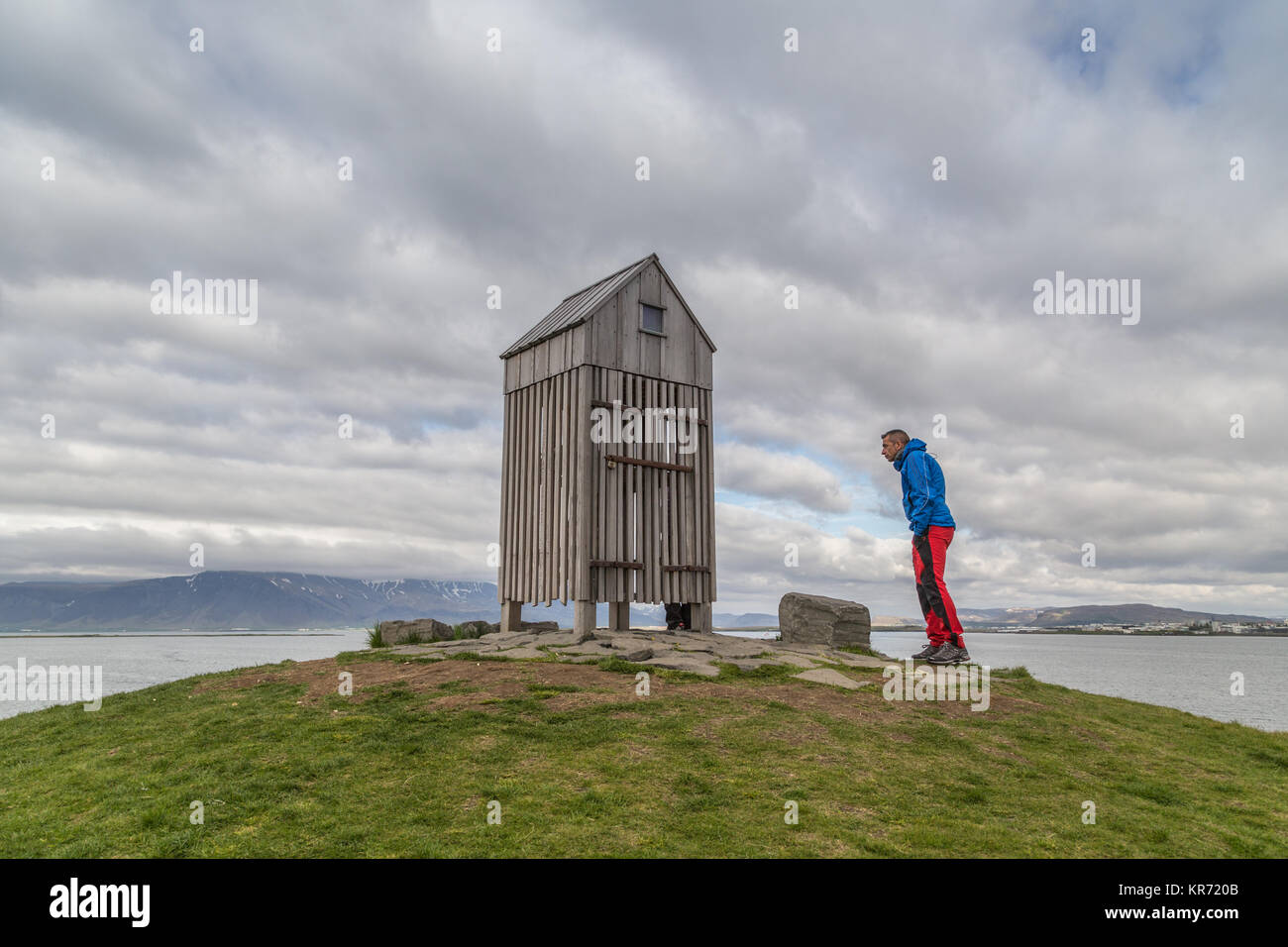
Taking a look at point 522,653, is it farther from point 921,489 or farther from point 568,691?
point 921,489

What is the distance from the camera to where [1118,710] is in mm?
13008

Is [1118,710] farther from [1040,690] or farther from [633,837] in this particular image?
[633,837]

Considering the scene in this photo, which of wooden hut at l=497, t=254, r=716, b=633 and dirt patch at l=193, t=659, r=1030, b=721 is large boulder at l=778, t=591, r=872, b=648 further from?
dirt patch at l=193, t=659, r=1030, b=721

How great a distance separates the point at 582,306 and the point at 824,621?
890 cm

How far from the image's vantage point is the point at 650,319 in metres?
18.4

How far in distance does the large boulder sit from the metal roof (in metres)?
6.43

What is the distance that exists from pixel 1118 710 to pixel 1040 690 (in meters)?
1.16

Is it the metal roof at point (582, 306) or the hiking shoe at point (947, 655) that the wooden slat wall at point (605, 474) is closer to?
the metal roof at point (582, 306)

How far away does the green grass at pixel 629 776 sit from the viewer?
21.0 ft

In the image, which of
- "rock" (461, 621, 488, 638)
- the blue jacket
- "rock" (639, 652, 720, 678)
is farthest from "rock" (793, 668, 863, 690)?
"rock" (461, 621, 488, 638)

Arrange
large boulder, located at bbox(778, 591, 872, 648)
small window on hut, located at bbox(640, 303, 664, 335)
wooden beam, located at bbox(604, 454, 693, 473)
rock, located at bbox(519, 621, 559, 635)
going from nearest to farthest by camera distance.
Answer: wooden beam, located at bbox(604, 454, 693, 473), large boulder, located at bbox(778, 591, 872, 648), small window on hut, located at bbox(640, 303, 664, 335), rock, located at bbox(519, 621, 559, 635)

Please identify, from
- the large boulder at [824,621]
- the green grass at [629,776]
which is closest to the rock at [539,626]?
the large boulder at [824,621]

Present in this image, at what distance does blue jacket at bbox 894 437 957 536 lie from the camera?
41.2 ft

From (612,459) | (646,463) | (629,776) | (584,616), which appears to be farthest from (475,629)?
(629,776)
